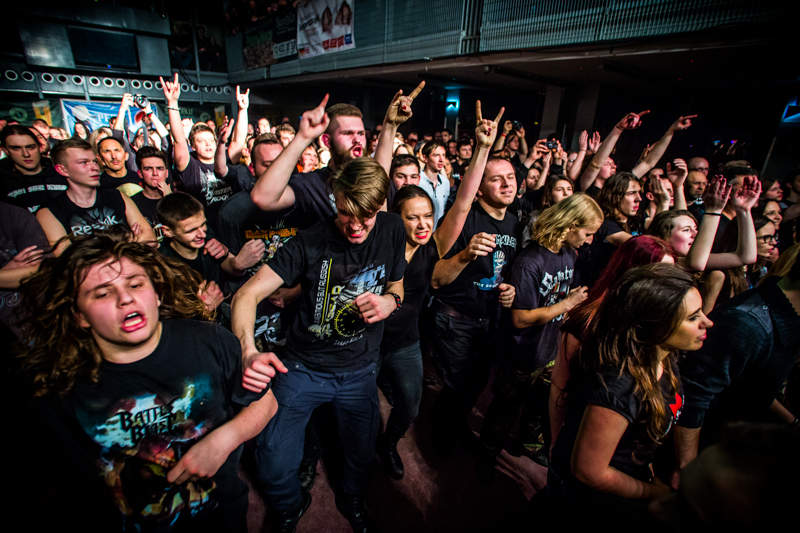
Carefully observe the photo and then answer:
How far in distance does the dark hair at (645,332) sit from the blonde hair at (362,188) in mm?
1155

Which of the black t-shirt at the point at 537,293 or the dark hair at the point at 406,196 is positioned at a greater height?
the dark hair at the point at 406,196

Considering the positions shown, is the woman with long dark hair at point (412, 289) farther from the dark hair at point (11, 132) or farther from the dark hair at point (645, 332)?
the dark hair at point (11, 132)

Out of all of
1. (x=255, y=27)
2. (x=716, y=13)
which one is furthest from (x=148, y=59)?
(x=716, y=13)

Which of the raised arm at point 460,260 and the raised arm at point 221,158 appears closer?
the raised arm at point 460,260

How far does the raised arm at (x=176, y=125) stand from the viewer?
3631 millimetres

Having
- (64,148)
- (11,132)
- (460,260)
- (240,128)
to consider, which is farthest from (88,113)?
(460,260)

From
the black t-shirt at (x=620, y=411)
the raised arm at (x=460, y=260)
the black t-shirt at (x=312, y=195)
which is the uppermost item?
the black t-shirt at (x=312, y=195)

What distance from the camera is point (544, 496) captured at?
156 cm

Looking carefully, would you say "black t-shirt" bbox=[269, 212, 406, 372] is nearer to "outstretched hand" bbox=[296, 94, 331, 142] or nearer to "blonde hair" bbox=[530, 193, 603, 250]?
"outstretched hand" bbox=[296, 94, 331, 142]

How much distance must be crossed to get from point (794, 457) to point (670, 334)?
2.61ft

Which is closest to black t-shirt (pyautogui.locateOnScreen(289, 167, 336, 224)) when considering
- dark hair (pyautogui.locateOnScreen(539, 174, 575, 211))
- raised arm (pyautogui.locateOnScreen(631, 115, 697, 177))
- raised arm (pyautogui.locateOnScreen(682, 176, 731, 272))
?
dark hair (pyautogui.locateOnScreen(539, 174, 575, 211))

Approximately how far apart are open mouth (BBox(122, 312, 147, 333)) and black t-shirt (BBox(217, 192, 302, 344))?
1.31 metres

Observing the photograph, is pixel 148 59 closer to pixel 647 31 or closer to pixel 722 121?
pixel 647 31

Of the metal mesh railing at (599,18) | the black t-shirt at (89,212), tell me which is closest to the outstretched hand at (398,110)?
the black t-shirt at (89,212)
